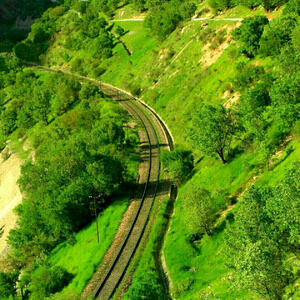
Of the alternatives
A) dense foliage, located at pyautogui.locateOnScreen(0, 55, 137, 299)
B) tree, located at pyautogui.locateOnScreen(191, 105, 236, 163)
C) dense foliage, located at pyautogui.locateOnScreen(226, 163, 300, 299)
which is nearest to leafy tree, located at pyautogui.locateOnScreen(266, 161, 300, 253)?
dense foliage, located at pyautogui.locateOnScreen(226, 163, 300, 299)

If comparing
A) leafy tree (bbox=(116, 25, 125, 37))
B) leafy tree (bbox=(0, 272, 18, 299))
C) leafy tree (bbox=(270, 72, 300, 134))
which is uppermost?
leafy tree (bbox=(116, 25, 125, 37))

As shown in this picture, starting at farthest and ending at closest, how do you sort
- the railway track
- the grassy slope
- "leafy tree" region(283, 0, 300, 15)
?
"leafy tree" region(283, 0, 300, 15), the railway track, the grassy slope

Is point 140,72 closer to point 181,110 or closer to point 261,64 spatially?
point 181,110

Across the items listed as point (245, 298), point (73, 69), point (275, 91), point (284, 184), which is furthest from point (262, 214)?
point (73, 69)

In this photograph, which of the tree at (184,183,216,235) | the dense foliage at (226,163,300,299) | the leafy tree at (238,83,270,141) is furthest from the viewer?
the leafy tree at (238,83,270,141)

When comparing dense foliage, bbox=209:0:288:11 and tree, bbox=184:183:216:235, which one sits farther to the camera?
dense foliage, bbox=209:0:288:11

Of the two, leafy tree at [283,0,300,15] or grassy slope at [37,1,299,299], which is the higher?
leafy tree at [283,0,300,15]

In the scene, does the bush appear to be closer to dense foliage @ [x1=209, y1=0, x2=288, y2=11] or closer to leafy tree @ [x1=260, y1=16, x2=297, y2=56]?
dense foliage @ [x1=209, y1=0, x2=288, y2=11]

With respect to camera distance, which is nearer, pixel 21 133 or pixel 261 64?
pixel 261 64

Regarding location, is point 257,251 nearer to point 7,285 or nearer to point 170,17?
point 7,285
